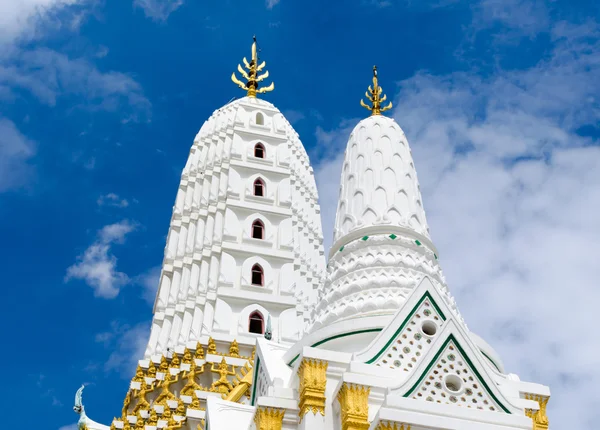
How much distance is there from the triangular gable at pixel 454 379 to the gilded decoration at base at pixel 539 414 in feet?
3.37

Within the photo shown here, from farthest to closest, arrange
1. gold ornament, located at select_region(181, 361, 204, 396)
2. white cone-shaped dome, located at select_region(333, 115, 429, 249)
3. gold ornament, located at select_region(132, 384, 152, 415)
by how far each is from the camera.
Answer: gold ornament, located at select_region(132, 384, 152, 415)
gold ornament, located at select_region(181, 361, 204, 396)
white cone-shaped dome, located at select_region(333, 115, 429, 249)

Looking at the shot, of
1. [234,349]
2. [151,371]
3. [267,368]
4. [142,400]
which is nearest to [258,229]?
[234,349]

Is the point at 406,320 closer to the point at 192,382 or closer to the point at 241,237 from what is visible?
the point at 192,382

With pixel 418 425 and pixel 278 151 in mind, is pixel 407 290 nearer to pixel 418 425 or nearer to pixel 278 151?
pixel 418 425

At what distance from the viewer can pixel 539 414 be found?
15.0 meters

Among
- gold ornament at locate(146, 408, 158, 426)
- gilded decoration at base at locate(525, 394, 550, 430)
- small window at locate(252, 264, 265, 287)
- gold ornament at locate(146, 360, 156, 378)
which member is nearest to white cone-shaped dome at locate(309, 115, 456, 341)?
gilded decoration at base at locate(525, 394, 550, 430)

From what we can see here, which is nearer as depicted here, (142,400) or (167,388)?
(167,388)

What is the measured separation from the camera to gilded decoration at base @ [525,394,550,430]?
14789 mm

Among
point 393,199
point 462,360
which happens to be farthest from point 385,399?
point 393,199

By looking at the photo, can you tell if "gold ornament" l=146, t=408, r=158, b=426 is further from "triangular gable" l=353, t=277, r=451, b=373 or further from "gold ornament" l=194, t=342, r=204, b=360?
"triangular gable" l=353, t=277, r=451, b=373

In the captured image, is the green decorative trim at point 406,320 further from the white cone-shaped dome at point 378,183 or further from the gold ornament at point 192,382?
the gold ornament at point 192,382

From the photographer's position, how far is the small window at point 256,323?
29594 millimetres

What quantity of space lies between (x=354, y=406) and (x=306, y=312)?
17.4m

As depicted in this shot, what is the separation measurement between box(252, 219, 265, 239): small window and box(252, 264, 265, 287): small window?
4.49 feet
